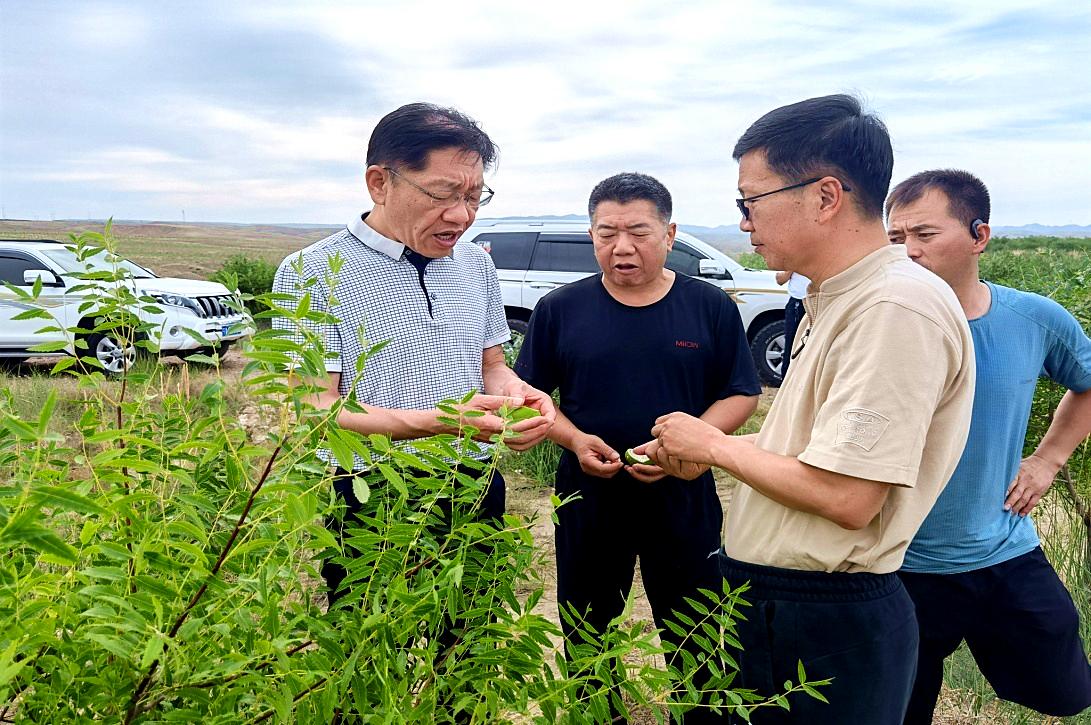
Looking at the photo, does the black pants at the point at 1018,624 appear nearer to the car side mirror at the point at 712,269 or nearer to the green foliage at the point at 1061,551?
the green foliage at the point at 1061,551

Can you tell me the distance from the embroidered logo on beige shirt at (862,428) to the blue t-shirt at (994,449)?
880 millimetres

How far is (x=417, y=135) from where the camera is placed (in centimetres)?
230

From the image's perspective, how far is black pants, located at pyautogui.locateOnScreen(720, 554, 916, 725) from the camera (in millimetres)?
1625

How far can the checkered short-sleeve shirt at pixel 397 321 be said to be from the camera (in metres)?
2.30

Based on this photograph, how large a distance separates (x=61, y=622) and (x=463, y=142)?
5.71 feet

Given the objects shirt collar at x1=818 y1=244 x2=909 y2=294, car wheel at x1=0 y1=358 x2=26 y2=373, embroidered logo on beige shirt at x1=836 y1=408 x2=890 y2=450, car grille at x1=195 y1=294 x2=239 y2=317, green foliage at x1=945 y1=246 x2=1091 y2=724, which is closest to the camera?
embroidered logo on beige shirt at x1=836 y1=408 x2=890 y2=450

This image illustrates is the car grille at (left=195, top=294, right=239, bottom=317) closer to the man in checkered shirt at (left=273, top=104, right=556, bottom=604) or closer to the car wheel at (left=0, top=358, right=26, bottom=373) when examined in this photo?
the car wheel at (left=0, top=358, right=26, bottom=373)

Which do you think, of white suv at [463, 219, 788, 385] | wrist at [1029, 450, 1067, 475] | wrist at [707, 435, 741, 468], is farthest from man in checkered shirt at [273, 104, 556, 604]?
white suv at [463, 219, 788, 385]

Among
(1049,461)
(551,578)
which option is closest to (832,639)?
(1049,461)

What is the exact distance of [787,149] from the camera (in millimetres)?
1712

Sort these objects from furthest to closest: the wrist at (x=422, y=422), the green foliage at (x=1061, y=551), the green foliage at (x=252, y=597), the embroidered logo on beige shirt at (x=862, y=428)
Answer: the green foliage at (x=1061, y=551)
the wrist at (x=422, y=422)
the embroidered logo on beige shirt at (x=862, y=428)
the green foliage at (x=252, y=597)

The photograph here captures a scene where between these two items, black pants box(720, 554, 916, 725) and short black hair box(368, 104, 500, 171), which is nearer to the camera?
black pants box(720, 554, 916, 725)

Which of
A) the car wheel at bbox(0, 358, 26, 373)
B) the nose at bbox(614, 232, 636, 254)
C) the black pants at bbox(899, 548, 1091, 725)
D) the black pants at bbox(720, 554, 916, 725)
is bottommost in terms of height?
the car wheel at bbox(0, 358, 26, 373)

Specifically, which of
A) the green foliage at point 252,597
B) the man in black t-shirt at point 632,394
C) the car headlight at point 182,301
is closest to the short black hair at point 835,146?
the green foliage at point 252,597
